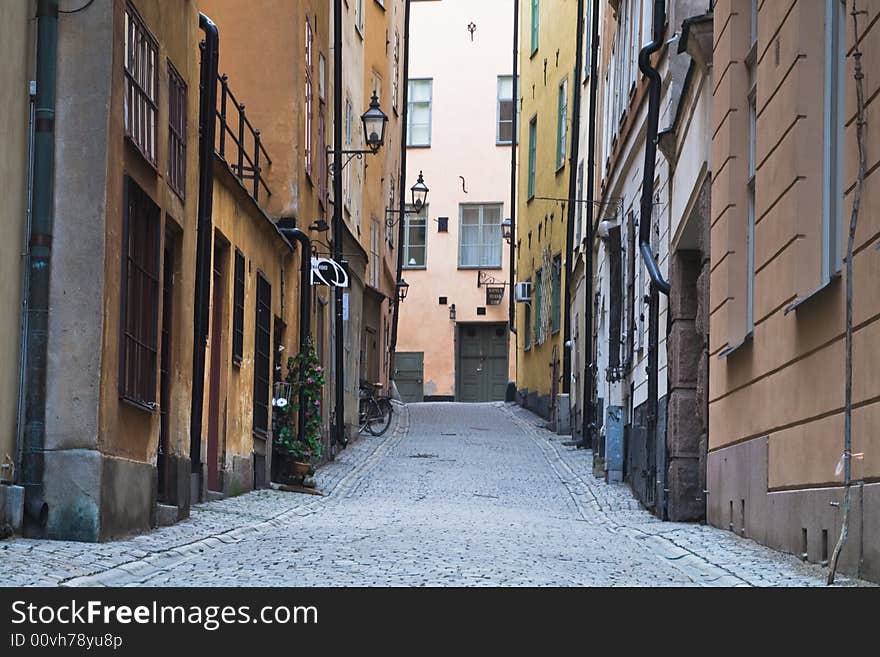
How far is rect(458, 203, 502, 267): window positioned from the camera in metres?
49.4

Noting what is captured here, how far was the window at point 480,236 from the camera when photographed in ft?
162

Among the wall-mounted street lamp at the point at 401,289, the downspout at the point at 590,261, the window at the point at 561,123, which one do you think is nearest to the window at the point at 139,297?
the downspout at the point at 590,261

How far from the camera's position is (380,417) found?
30.4 meters

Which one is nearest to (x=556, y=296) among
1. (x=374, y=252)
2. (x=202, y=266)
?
(x=374, y=252)

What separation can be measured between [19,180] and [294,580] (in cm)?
338

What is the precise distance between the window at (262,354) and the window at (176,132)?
16.5 feet

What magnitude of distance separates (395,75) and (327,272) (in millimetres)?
17610

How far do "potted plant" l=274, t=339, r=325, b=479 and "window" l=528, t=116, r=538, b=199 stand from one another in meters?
21.1

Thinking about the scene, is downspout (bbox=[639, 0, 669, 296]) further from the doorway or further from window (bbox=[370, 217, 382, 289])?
the doorway

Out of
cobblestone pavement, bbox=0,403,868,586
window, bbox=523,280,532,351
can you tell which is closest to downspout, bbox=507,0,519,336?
window, bbox=523,280,532,351

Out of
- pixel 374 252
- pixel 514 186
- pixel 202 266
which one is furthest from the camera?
pixel 514 186

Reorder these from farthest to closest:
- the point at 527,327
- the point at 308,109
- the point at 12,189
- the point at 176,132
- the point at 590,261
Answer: the point at 527,327 < the point at 590,261 < the point at 308,109 < the point at 176,132 < the point at 12,189

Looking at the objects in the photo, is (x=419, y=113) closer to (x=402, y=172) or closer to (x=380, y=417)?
(x=402, y=172)

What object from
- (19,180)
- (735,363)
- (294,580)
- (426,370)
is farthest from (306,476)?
(426,370)
